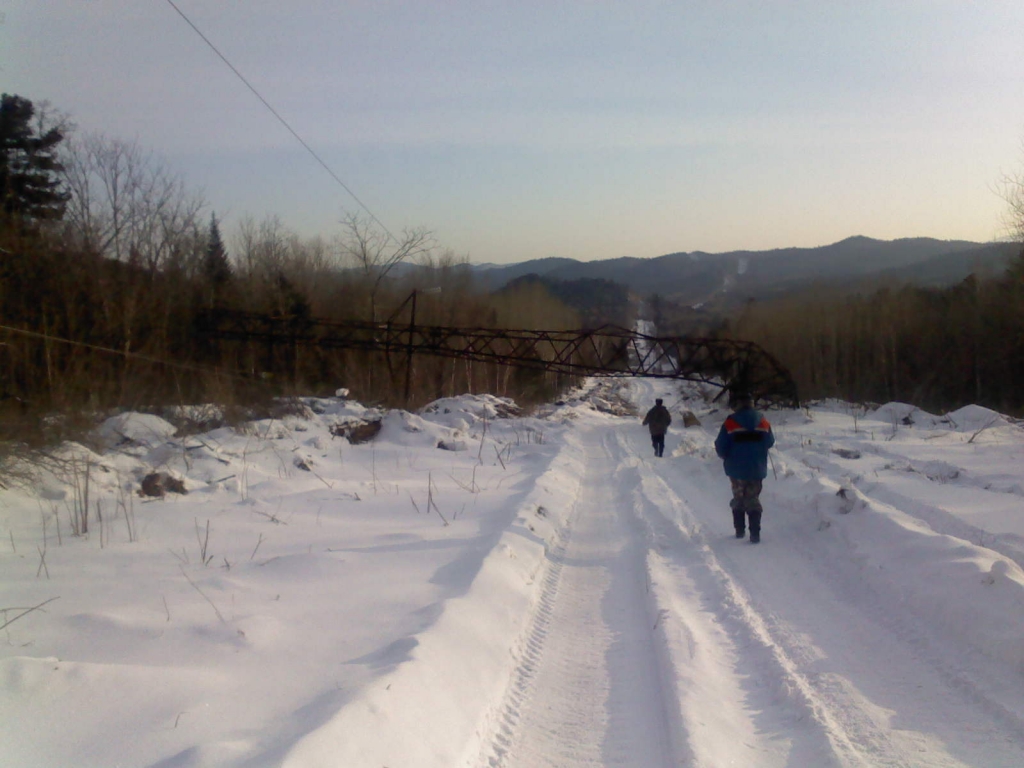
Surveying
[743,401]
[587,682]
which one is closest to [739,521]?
[743,401]

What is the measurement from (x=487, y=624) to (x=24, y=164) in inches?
780

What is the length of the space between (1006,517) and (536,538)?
6.33 m

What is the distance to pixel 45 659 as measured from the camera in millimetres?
4484

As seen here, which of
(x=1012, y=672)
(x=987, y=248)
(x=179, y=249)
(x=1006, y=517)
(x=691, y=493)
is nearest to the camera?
(x=1012, y=672)

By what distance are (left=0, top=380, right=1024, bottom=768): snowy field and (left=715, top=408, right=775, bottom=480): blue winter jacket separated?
1018mm

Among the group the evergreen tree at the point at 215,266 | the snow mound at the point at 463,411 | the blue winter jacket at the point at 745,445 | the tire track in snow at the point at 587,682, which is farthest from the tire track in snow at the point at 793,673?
the evergreen tree at the point at 215,266

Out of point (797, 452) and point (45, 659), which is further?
point (797, 452)

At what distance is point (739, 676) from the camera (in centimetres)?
549

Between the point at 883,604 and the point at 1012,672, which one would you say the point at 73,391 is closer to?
the point at 883,604

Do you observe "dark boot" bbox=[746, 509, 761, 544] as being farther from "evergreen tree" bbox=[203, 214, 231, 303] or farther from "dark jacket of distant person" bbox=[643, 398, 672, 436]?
"evergreen tree" bbox=[203, 214, 231, 303]

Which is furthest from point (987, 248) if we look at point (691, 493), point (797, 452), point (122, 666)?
point (122, 666)

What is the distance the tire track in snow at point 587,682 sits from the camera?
4.50 metres

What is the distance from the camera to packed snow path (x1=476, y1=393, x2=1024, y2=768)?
175 inches

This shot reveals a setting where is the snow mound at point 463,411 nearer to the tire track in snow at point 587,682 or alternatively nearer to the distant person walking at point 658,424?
the distant person walking at point 658,424
